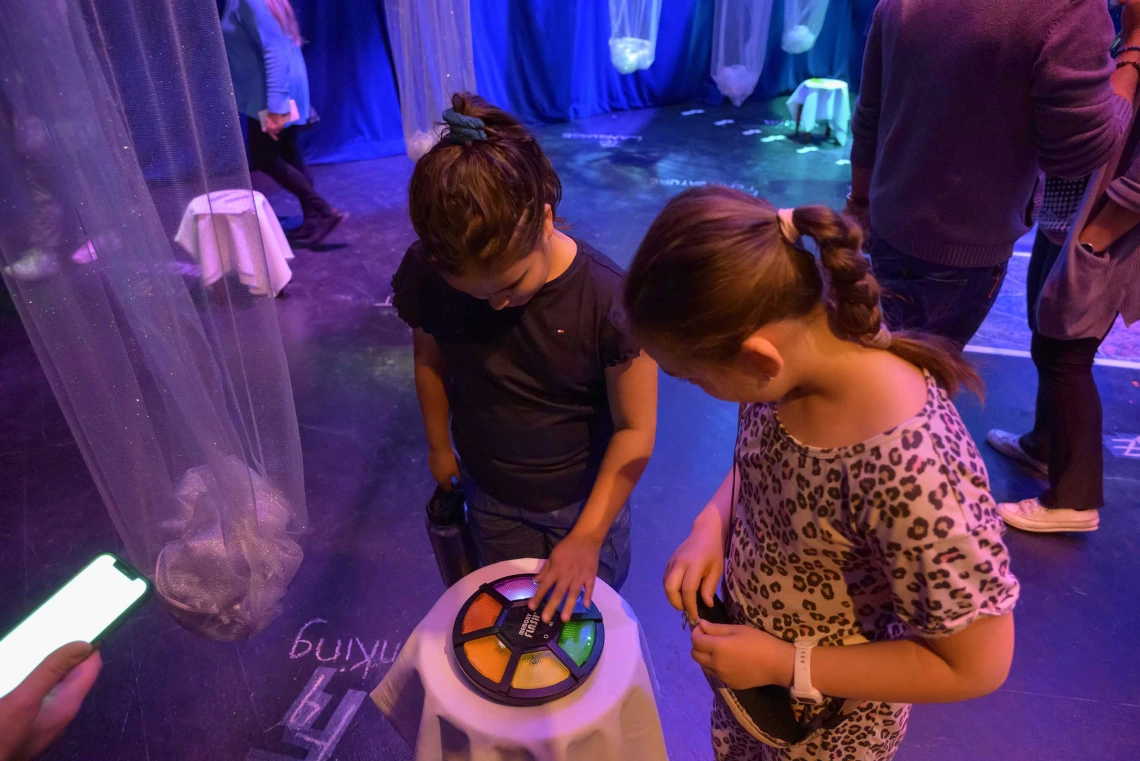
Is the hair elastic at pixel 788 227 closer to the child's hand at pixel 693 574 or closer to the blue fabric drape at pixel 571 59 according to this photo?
the child's hand at pixel 693 574

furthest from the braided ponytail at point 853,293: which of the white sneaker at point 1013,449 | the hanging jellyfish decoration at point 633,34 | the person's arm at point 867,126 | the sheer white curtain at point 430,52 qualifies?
the hanging jellyfish decoration at point 633,34

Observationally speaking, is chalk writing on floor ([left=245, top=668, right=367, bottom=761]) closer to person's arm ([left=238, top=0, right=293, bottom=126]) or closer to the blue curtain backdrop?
person's arm ([left=238, top=0, right=293, bottom=126])

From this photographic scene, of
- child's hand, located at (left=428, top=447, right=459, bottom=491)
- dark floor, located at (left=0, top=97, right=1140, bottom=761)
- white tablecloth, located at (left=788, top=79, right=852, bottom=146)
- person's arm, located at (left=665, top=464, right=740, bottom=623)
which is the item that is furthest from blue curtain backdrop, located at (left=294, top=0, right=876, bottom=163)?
person's arm, located at (left=665, top=464, right=740, bottom=623)

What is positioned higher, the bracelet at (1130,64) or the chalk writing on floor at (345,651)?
the bracelet at (1130,64)

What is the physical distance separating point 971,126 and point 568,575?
1299 mm

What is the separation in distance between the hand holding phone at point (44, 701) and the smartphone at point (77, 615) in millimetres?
92

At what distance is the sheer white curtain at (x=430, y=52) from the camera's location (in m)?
3.32

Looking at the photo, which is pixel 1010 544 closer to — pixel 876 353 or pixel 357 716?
pixel 876 353

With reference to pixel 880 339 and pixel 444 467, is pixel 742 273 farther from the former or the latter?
pixel 444 467

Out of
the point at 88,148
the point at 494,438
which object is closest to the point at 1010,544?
the point at 494,438

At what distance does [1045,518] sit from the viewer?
2.13m

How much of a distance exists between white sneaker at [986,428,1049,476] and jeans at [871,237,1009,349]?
810 millimetres

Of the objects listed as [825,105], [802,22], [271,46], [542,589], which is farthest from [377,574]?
[802,22]

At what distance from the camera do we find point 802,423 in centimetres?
78
